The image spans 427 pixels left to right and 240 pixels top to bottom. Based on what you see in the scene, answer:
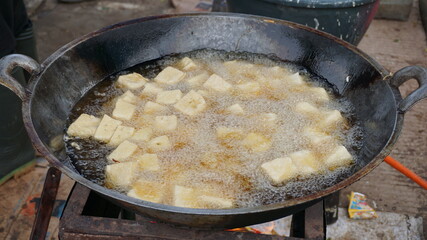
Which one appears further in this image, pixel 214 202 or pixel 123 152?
pixel 123 152

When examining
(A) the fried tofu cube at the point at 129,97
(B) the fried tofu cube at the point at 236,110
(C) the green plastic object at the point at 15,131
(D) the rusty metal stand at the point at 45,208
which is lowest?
(C) the green plastic object at the point at 15,131

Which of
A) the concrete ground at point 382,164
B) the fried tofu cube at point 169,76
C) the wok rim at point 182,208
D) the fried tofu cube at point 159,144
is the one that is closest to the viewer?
the wok rim at point 182,208

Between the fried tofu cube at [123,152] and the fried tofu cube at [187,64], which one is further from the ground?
the fried tofu cube at [187,64]

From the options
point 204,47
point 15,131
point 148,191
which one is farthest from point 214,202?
point 15,131

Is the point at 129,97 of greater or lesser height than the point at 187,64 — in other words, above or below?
below

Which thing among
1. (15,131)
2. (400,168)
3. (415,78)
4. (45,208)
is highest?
(415,78)

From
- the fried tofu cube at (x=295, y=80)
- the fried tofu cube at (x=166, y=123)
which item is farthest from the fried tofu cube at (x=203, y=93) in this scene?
the fried tofu cube at (x=295, y=80)

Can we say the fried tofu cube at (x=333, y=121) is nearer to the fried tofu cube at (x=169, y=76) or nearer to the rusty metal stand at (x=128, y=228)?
the rusty metal stand at (x=128, y=228)

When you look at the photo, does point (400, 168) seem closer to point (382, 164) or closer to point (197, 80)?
point (382, 164)
